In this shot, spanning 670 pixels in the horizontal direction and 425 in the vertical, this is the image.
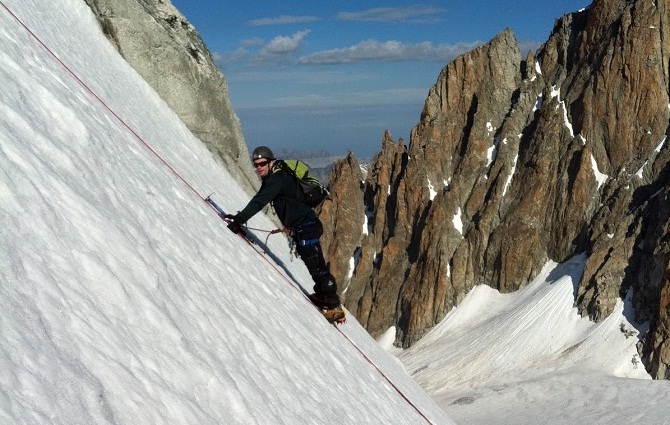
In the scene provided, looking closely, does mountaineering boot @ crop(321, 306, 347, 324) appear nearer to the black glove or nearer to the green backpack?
the green backpack

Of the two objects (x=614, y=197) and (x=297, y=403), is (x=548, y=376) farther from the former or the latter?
(x=297, y=403)

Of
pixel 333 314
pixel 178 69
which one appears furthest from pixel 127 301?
pixel 178 69

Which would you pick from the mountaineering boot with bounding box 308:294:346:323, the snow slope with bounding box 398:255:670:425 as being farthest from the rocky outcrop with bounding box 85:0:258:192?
the snow slope with bounding box 398:255:670:425

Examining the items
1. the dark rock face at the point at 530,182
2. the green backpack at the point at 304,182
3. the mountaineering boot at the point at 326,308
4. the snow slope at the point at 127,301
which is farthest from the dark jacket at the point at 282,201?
the dark rock face at the point at 530,182

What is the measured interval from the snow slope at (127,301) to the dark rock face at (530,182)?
80.6 metres

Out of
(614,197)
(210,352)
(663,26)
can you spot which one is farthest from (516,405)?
(210,352)

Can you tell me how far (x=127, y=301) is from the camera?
4.68 metres

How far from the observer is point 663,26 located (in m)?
96.6

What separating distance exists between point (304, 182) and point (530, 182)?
100760 mm

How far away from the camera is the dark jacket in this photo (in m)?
10.1

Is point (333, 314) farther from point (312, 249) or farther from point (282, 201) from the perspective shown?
point (282, 201)

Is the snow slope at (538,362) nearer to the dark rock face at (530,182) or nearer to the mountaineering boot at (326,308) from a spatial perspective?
the dark rock face at (530,182)

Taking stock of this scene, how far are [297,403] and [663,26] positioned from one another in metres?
107

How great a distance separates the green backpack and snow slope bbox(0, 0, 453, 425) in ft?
4.34
